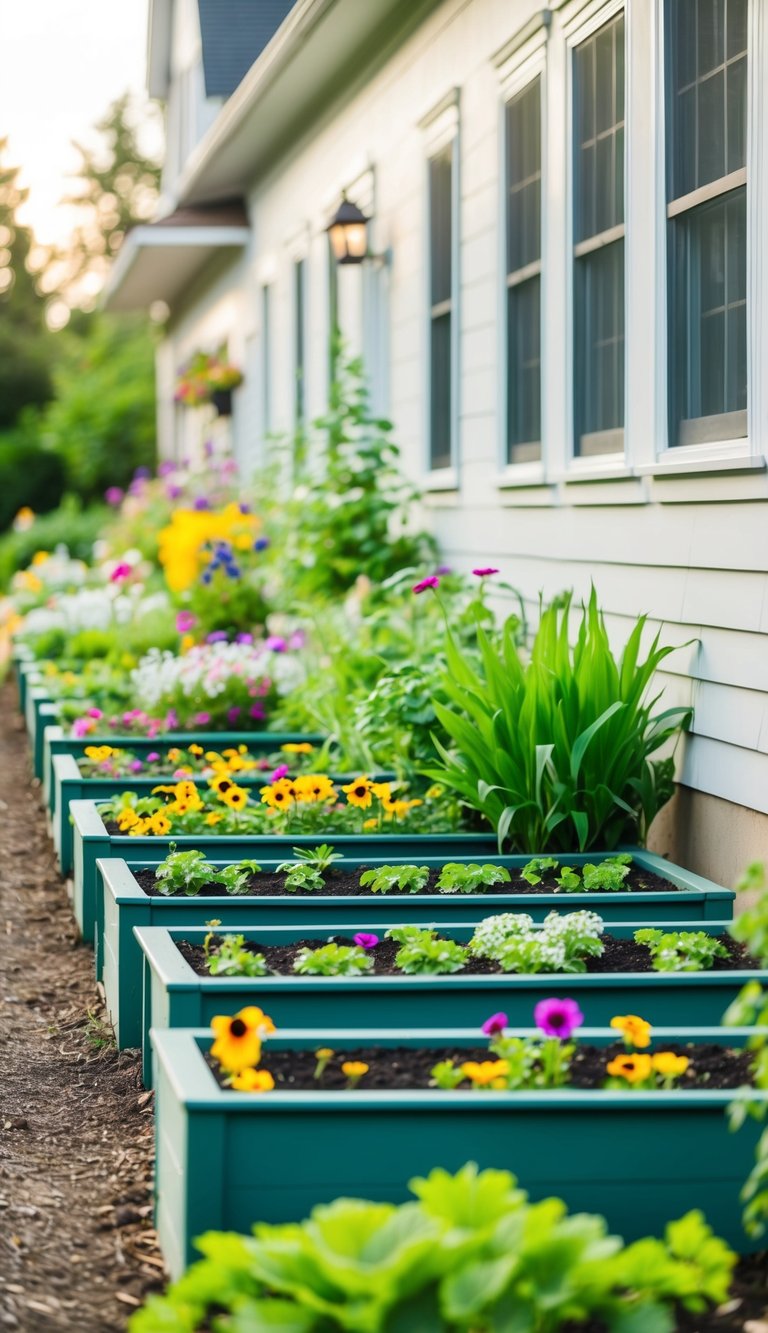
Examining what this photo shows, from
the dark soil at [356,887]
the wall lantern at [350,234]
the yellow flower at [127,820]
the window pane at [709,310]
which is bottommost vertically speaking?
the dark soil at [356,887]

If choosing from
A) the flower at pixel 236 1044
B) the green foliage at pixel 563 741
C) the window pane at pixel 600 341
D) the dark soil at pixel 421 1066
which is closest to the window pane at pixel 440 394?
the window pane at pixel 600 341

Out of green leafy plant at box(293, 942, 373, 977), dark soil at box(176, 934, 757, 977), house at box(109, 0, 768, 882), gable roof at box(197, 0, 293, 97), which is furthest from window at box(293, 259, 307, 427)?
green leafy plant at box(293, 942, 373, 977)

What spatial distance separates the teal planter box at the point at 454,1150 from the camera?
8.99 ft

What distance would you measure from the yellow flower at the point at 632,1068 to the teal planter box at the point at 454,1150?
101mm

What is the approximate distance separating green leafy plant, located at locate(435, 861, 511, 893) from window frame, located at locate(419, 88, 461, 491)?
11.2ft

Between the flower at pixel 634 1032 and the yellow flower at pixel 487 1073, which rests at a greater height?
the flower at pixel 634 1032

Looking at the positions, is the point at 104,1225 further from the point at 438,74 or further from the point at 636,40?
the point at 438,74

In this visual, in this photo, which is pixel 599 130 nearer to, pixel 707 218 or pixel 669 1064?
pixel 707 218

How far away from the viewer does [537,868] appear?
457 cm

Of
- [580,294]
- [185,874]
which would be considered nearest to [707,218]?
[580,294]

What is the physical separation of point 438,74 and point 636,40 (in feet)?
9.74

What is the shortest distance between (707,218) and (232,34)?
10356 millimetres

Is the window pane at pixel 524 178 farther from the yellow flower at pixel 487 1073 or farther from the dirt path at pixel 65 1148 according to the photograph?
the yellow flower at pixel 487 1073

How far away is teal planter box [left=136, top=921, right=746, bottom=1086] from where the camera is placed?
3432 millimetres
